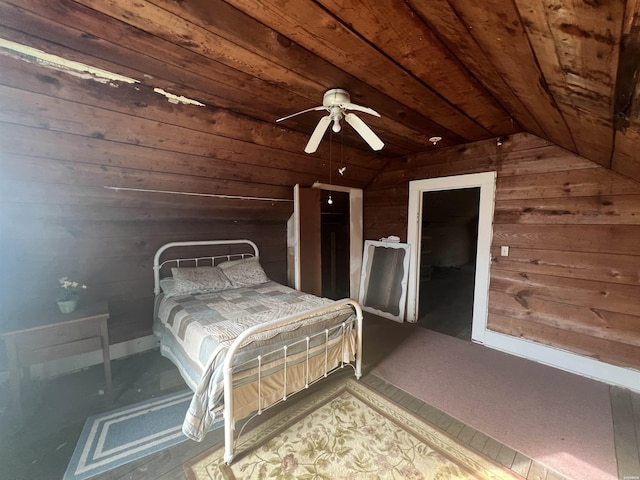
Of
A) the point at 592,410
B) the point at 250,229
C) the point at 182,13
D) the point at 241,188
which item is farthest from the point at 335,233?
the point at 182,13

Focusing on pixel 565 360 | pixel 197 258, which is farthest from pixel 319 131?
pixel 565 360

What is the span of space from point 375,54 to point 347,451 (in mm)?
2301

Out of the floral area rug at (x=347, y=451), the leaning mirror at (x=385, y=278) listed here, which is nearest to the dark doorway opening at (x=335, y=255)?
the leaning mirror at (x=385, y=278)

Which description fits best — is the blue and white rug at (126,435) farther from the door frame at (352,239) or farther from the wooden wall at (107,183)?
the door frame at (352,239)

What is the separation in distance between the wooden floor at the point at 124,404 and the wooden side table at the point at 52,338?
183 mm

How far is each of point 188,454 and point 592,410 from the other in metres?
2.92

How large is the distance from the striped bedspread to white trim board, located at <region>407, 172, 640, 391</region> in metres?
1.75

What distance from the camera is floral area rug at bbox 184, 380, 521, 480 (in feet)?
5.07

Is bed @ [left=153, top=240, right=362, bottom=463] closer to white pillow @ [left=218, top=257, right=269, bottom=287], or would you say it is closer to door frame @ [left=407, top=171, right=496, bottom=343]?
white pillow @ [left=218, top=257, right=269, bottom=287]

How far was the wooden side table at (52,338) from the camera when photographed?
1.88 meters

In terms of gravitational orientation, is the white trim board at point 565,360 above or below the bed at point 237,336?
below

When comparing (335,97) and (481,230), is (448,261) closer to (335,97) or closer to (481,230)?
(481,230)

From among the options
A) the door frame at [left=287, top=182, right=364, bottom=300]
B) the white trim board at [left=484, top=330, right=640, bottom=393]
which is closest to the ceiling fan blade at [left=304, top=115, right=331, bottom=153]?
the door frame at [left=287, top=182, right=364, bottom=300]

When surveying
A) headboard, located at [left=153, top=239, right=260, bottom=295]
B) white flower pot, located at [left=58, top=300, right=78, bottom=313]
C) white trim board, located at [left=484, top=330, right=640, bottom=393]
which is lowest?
white trim board, located at [left=484, top=330, right=640, bottom=393]
